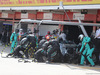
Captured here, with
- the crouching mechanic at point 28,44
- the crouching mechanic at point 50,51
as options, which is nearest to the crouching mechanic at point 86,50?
the crouching mechanic at point 50,51

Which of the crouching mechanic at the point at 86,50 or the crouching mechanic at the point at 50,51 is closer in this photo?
the crouching mechanic at the point at 86,50

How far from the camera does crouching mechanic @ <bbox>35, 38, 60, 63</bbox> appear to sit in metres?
10.9

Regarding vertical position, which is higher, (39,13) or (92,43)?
(39,13)

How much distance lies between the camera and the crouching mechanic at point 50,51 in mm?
10882

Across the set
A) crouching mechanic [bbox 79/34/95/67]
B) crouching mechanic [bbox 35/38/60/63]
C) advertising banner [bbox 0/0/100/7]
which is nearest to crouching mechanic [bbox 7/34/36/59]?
crouching mechanic [bbox 35/38/60/63]

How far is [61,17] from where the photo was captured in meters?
17.2

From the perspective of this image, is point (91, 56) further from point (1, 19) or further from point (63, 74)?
point (1, 19)

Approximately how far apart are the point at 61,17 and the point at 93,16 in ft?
9.70

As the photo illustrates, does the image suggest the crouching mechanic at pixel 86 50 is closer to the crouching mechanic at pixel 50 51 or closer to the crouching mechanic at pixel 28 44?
the crouching mechanic at pixel 50 51

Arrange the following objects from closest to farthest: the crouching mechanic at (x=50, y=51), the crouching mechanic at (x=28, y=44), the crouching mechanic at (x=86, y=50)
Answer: the crouching mechanic at (x=86, y=50) → the crouching mechanic at (x=50, y=51) → the crouching mechanic at (x=28, y=44)

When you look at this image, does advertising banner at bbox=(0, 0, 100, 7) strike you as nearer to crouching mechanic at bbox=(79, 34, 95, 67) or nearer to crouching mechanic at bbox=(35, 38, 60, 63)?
crouching mechanic at bbox=(79, 34, 95, 67)

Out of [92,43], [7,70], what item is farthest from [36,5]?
[7,70]

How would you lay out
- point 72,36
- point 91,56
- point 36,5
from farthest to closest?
point 72,36
point 36,5
point 91,56

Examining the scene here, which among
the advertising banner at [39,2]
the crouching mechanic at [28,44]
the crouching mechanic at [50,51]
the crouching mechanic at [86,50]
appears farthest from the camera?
the crouching mechanic at [28,44]
